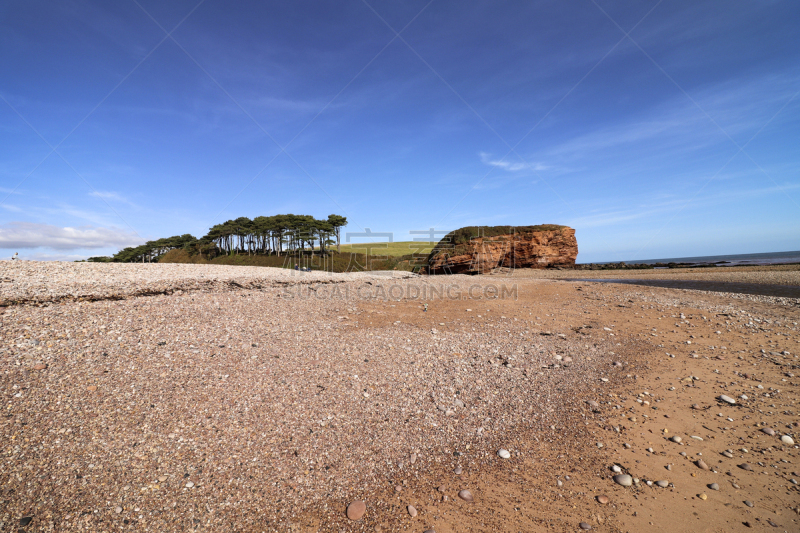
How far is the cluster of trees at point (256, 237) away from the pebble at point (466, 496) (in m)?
41.3

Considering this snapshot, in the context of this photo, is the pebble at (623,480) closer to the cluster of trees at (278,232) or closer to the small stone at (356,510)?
the small stone at (356,510)

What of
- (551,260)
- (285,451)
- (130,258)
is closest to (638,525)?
(285,451)

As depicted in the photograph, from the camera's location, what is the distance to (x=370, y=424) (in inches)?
172

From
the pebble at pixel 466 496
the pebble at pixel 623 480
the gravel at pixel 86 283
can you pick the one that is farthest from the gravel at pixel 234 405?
the pebble at pixel 623 480

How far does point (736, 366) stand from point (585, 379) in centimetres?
373

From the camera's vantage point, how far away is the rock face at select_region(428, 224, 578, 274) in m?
36.0

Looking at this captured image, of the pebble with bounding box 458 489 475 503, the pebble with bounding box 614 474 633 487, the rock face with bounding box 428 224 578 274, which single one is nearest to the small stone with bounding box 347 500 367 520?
the pebble with bounding box 458 489 475 503

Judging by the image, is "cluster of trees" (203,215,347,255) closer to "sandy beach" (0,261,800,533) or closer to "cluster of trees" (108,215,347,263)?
"cluster of trees" (108,215,347,263)

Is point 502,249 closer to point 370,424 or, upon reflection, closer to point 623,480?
point 623,480

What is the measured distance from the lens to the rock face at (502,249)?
36.0m

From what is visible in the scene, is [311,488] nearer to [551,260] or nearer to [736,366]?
[736,366]

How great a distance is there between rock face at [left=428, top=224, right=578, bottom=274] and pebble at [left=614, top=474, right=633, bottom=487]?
32658 mm

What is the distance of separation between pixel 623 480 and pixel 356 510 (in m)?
3.08

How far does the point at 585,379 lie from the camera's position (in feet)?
19.7
